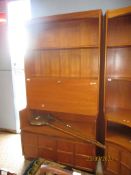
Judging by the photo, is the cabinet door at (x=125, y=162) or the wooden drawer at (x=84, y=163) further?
the wooden drawer at (x=84, y=163)

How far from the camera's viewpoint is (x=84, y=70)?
2262 millimetres

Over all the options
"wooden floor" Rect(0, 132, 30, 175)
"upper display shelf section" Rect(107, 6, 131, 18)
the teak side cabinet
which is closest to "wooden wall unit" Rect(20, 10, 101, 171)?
the teak side cabinet

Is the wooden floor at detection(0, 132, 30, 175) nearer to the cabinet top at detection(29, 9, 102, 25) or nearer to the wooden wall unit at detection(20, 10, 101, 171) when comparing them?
the wooden wall unit at detection(20, 10, 101, 171)

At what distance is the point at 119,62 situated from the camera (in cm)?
207

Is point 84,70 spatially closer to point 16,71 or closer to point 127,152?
point 127,152

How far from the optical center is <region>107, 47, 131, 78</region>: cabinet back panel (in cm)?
203

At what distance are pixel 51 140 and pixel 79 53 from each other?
1.24 m

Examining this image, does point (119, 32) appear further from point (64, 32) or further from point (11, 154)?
point (11, 154)

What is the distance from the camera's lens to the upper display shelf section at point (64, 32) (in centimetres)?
205

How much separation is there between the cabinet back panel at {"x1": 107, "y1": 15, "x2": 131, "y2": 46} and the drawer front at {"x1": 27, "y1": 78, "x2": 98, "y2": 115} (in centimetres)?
57

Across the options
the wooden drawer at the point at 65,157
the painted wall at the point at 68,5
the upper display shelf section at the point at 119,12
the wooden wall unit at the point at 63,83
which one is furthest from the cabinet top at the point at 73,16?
the wooden drawer at the point at 65,157

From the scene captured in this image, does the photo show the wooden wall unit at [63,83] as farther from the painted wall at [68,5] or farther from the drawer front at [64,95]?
the painted wall at [68,5]

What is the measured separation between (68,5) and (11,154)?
2354mm

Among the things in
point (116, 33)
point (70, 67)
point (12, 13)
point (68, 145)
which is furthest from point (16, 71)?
point (116, 33)
